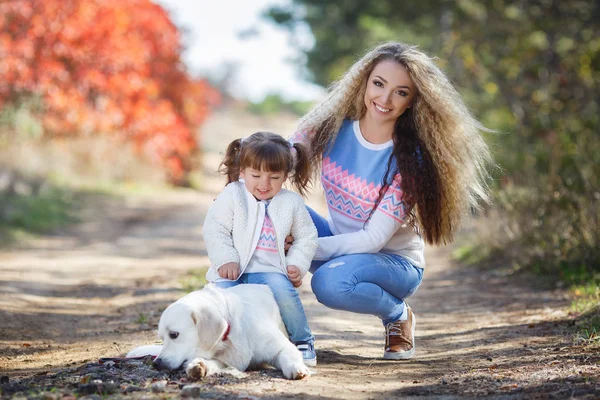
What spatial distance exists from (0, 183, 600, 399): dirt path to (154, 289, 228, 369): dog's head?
0.81 feet

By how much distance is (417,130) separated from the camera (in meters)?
4.68

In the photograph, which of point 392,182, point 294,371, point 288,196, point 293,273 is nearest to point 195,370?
point 294,371

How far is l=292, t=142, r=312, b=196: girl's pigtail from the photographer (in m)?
4.45

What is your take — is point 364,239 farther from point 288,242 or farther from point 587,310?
point 587,310

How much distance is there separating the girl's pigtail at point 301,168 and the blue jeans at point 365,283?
1.52 feet

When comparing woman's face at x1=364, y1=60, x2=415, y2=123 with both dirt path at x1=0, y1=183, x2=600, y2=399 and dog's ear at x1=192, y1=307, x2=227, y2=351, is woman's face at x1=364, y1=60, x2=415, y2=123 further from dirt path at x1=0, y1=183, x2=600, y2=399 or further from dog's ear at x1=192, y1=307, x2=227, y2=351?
dog's ear at x1=192, y1=307, x2=227, y2=351

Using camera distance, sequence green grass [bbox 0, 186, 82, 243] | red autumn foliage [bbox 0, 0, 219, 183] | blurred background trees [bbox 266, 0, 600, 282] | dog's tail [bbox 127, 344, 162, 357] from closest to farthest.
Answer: dog's tail [bbox 127, 344, 162, 357], blurred background trees [bbox 266, 0, 600, 282], green grass [bbox 0, 186, 82, 243], red autumn foliage [bbox 0, 0, 219, 183]

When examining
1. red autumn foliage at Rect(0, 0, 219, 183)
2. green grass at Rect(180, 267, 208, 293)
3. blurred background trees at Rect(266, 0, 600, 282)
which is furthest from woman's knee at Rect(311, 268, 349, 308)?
red autumn foliage at Rect(0, 0, 219, 183)

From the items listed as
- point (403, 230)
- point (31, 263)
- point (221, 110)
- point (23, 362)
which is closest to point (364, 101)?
point (403, 230)

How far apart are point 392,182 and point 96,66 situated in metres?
11.2

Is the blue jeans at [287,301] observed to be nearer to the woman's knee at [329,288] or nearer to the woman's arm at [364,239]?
the woman's knee at [329,288]

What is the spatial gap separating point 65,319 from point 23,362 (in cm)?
135

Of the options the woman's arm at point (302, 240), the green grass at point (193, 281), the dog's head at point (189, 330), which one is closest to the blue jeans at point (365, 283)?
the woman's arm at point (302, 240)

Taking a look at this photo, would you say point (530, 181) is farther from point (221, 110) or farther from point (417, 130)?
point (221, 110)
